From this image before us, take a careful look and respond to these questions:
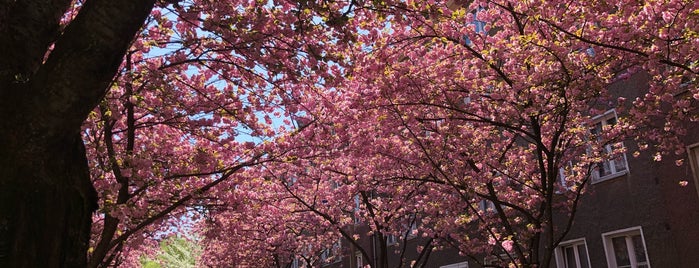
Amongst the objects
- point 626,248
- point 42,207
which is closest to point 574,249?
point 626,248

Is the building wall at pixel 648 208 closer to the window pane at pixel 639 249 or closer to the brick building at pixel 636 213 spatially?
the brick building at pixel 636 213

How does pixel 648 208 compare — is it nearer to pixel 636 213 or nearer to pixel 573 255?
pixel 636 213

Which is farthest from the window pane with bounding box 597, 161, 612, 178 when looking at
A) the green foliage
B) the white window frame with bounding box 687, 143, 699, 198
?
the green foliage

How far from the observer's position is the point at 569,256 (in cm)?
1575

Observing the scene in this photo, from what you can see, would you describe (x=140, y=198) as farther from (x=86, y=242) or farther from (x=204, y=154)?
(x=86, y=242)

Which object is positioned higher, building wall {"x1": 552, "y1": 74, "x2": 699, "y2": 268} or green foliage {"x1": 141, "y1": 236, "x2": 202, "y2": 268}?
green foliage {"x1": 141, "y1": 236, "x2": 202, "y2": 268}

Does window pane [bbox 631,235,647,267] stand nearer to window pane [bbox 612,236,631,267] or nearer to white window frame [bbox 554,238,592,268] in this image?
window pane [bbox 612,236,631,267]

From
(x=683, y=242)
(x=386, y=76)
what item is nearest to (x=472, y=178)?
(x=386, y=76)

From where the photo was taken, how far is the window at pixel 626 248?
13.3m

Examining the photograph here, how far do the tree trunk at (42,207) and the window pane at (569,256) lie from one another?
14328 mm

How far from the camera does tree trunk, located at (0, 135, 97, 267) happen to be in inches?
146

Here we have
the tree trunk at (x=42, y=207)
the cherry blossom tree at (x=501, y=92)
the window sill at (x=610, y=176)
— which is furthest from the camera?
the window sill at (x=610, y=176)

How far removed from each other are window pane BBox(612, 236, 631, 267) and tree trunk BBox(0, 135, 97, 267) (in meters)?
13.2

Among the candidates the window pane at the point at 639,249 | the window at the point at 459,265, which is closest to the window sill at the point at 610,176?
the window pane at the point at 639,249
